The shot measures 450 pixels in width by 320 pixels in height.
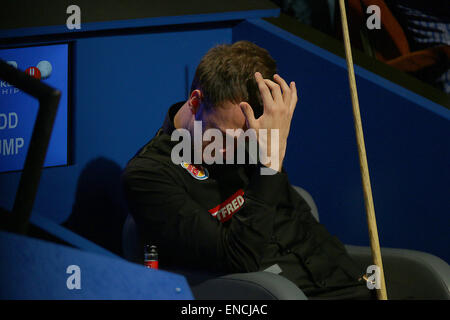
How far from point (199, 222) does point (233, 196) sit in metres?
0.22

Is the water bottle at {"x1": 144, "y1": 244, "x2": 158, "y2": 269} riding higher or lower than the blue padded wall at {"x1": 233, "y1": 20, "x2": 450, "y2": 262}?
lower

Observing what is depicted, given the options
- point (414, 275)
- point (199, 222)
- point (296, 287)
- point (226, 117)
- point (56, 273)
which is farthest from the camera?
point (414, 275)

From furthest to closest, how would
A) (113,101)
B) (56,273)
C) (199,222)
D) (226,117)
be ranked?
(113,101)
(226,117)
(199,222)
(56,273)

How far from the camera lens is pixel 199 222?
1.81 metres

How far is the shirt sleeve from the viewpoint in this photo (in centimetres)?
178

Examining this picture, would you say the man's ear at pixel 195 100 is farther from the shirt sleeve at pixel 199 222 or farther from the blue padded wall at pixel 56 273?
the blue padded wall at pixel 56 273

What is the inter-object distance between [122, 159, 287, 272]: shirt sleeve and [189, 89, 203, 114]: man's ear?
0.23m

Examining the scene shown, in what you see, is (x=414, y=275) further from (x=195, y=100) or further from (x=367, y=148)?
(x=195, y=100)

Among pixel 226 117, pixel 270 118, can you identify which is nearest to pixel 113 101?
pixel 226 117

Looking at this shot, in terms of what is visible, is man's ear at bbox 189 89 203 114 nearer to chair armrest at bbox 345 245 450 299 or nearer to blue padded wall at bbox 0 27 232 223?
blue padded wall at bbox 0 27 232 223

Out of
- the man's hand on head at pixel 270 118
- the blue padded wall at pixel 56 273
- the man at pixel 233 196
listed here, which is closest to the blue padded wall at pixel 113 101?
the man at pixel 233 196

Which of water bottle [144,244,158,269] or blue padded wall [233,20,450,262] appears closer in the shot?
water bottle [144,244,158,269]

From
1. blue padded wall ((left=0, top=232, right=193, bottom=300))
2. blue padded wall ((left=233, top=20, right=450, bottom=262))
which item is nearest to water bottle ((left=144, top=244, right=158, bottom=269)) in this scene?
blue padded wall ((left=0, top=232, right=193, bottom=300))
